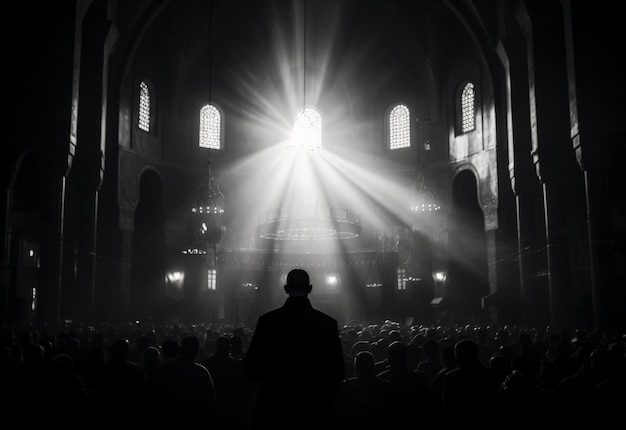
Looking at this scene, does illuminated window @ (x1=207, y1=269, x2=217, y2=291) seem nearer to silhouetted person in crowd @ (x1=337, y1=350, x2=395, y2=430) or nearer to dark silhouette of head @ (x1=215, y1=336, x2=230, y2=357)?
dark silhouette of head @ (x1=215, y1=336, x2=230, y2=357)

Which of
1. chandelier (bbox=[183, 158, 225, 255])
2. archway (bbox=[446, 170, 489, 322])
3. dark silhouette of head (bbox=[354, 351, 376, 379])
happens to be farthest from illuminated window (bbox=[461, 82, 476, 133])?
dark silhouette of head (bbox=[354, 351, 376, 379])

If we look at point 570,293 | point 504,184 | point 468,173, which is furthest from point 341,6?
point 570,293

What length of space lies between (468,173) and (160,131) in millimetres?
13177

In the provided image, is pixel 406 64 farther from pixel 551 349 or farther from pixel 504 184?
pixel 551 349

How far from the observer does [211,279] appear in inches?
1215

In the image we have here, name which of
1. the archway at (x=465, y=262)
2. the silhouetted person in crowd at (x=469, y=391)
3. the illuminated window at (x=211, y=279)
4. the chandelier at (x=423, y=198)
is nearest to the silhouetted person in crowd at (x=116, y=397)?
the silhouetted person in crowd at (x=469, y=391)

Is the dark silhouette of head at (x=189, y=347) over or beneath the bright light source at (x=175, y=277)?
beneath

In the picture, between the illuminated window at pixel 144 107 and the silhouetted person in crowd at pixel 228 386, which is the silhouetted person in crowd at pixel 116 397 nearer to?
the silhouetted person in crowd at pixel 228 386

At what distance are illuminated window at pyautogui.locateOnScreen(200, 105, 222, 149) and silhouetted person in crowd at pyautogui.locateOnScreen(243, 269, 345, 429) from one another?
1129 inches

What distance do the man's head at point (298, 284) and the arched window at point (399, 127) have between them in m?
28.8

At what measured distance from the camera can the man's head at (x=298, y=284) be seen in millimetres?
4105

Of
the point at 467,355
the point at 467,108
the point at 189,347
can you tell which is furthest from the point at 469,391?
the point at 467,108

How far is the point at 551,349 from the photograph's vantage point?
984cm

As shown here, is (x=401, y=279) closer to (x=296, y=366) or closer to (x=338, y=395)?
(x=338, y=395)
